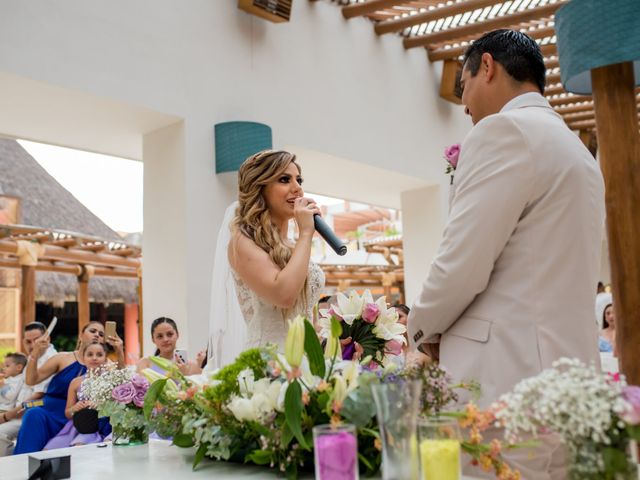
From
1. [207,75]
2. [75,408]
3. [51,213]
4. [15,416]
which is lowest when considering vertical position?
[15,416]

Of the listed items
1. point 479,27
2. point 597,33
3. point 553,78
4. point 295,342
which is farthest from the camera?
point 553,78

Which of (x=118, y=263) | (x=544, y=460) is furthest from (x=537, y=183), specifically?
(x=118, y=263)

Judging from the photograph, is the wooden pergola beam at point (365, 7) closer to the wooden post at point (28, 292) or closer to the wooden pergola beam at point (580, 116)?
the wooden pergola beam at point (580, 116)

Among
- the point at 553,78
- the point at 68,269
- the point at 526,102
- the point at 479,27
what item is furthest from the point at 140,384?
the point at 68,269

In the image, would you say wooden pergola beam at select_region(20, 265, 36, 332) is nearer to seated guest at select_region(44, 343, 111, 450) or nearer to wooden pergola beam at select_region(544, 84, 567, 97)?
seated guest at select_region(44, 343, 111, 450)

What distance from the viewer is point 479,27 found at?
6074 mm

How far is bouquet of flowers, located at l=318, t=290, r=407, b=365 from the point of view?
1.82m

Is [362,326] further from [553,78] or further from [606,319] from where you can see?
[553,78]

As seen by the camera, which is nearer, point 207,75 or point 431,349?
point 431,349

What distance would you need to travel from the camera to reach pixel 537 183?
1521 mm

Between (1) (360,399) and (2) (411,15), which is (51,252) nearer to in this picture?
(2) (411,15)

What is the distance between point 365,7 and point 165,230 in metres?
2.64

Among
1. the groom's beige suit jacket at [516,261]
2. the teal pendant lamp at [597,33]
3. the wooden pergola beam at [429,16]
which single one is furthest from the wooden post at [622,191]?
the wooden pergola beam at [429,16]

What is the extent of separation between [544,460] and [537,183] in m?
0.59
